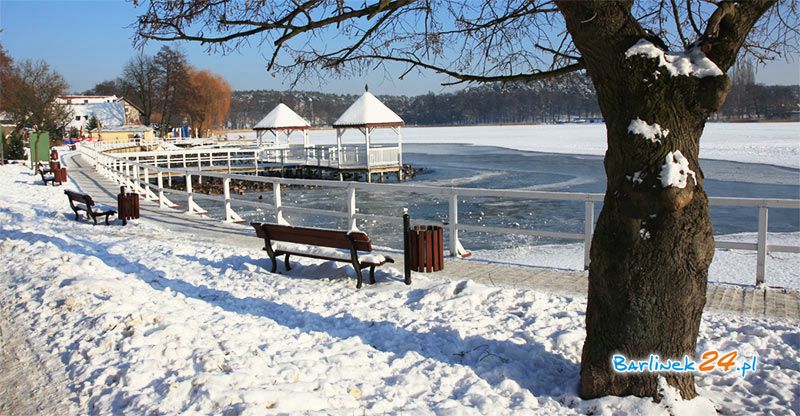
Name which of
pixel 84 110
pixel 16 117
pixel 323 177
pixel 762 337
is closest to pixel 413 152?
pixel 323 177

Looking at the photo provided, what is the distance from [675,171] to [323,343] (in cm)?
295

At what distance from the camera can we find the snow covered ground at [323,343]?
4.31 m

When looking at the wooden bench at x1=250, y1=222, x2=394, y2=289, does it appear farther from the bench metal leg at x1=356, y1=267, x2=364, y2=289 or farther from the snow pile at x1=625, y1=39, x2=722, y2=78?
the snow pile at x1=625, y1=39, x2=722, y2=78

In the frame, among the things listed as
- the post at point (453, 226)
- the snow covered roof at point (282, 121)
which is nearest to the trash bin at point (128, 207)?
the post at point (453, 226)

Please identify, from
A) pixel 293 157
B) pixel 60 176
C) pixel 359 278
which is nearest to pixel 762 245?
pixel 359 278

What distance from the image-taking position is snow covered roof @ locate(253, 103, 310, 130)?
148 feet

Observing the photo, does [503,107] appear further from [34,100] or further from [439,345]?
[439,345]

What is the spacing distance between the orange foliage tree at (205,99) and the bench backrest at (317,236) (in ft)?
271

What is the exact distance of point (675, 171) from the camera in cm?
410

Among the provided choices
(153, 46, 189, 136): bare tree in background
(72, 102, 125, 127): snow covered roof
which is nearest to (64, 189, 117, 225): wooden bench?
(153, 46, 189, 136): bare tree in background

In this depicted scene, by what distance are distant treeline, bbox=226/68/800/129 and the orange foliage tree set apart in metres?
10.5

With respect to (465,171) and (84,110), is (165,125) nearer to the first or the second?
(84,110)

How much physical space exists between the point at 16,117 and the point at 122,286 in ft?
147

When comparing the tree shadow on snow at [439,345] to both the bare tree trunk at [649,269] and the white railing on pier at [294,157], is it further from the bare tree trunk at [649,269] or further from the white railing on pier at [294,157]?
the white railing on pier at [294,157]
